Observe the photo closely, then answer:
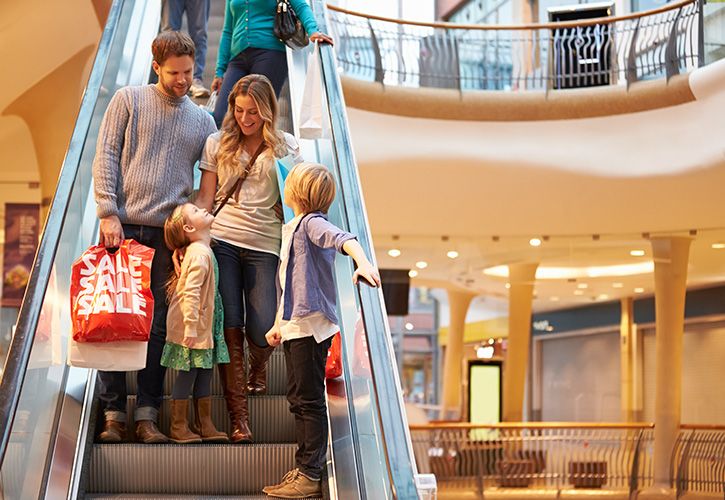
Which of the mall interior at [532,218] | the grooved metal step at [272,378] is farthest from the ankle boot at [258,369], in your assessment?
the mall interior at [532,218]

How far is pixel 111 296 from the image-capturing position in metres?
3.79

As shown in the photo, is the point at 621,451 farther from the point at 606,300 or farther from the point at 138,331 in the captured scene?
the point at 138,331

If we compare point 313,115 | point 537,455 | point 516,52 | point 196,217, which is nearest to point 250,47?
point 313,115

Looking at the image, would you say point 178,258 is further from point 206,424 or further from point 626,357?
point 626,357

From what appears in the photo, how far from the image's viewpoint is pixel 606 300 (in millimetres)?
16047

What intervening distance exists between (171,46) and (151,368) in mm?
1315

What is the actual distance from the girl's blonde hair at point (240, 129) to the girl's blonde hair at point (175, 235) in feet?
0.99

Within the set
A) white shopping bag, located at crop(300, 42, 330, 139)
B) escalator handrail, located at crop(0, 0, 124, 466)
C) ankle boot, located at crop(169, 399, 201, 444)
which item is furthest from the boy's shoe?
white shopping bag, located at crop(300, 42, 330, 139)

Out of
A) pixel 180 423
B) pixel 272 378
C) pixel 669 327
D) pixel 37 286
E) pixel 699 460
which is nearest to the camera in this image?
pixel 37 286

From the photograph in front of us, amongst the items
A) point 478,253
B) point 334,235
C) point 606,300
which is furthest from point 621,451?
point 334,235

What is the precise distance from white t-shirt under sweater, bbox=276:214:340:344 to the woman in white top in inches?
16.3

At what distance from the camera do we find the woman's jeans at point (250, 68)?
590 centimetres

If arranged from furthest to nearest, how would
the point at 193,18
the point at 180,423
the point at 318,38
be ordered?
the point at 193,18 → the point at 318,38 → the point at 180,423

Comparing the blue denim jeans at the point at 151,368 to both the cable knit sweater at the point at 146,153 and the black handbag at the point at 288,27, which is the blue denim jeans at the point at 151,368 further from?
the black handbag at the point at 288,27
